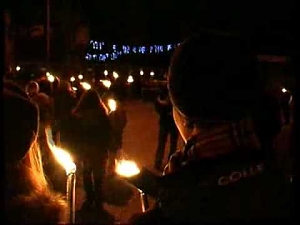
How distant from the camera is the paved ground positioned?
9203 mm

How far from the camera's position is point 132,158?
13.4m

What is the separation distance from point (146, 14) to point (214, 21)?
4361cm

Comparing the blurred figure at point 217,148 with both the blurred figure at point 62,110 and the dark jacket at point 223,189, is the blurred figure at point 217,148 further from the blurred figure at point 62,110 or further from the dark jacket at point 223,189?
the blurred figure at point 62,110

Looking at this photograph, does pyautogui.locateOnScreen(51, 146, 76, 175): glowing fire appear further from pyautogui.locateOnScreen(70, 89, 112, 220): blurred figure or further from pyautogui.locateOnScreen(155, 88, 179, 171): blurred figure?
pyautogui.locateOnScreen(155, 88, 179, 171): blurred figure

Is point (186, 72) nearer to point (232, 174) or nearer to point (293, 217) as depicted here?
point (232, 174)

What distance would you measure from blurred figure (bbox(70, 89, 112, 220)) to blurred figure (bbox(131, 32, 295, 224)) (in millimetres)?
7189

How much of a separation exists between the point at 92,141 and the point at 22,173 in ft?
22.6

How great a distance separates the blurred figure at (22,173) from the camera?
2.26 meters

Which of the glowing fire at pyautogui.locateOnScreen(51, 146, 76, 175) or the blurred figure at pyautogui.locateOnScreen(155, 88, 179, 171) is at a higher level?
the glowing fire at pyautogui.locateOnScreen(51, 146, 76, 175)

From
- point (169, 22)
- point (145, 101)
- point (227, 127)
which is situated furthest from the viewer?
point (169, 22)

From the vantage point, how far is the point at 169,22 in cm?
5894

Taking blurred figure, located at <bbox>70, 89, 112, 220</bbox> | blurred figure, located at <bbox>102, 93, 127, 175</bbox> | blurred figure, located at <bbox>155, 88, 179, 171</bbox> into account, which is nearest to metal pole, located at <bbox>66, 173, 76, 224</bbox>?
blurred figure, located at <bbox>70, 89, 112, 220</bbox>

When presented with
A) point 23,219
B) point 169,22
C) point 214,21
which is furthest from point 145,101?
point 23,219

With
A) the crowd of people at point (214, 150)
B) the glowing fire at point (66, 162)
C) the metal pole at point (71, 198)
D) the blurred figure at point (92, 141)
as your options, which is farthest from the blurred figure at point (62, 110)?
the crowd of people at point (214, 150)
